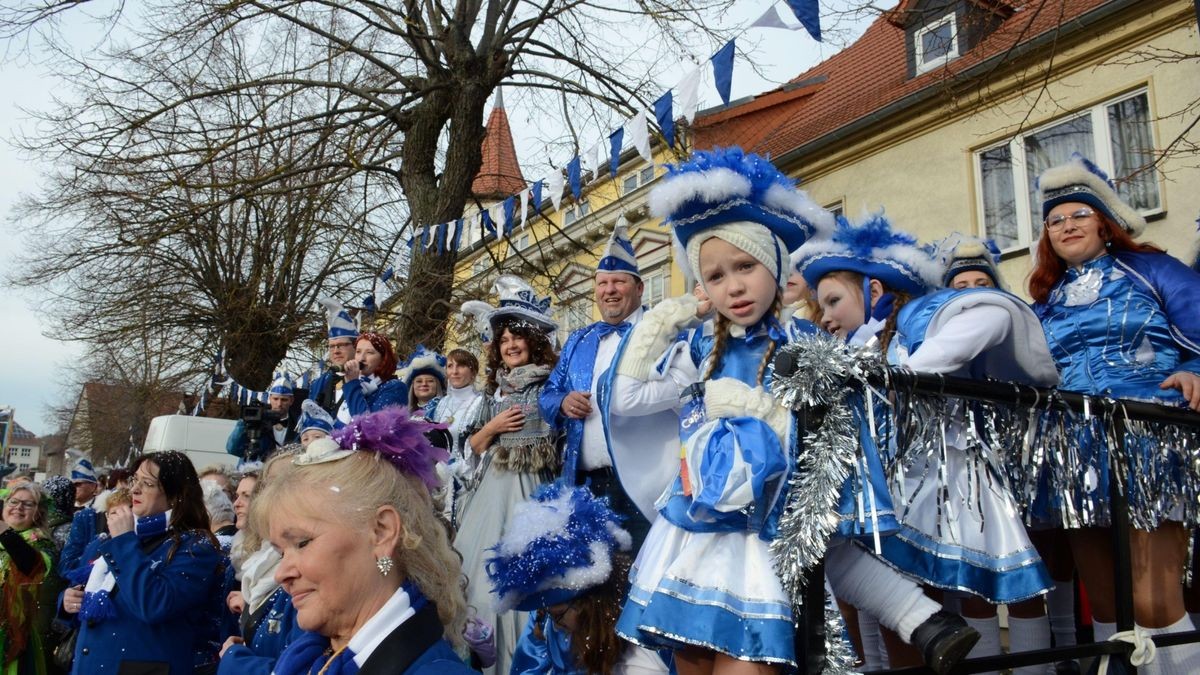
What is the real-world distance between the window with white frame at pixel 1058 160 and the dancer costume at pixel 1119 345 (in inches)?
304

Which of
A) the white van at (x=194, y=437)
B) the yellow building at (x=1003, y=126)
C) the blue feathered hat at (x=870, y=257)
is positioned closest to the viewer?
the blue feathered hat at (x=870, y=257)

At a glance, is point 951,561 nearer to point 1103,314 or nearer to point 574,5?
point 1103,314

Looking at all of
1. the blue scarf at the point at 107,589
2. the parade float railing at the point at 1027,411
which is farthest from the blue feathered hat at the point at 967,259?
the blue scarf at the point at 107,589

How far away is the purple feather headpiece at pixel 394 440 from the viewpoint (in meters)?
2.30

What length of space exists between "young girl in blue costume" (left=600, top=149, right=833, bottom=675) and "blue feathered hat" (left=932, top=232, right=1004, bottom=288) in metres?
1.19

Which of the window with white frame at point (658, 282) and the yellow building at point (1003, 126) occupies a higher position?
the yellow building at point (1003, 126)

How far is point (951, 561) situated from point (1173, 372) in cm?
134

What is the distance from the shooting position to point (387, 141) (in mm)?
11336

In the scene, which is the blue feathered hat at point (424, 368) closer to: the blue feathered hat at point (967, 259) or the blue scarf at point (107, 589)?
the blue scarf at point (107, 589)

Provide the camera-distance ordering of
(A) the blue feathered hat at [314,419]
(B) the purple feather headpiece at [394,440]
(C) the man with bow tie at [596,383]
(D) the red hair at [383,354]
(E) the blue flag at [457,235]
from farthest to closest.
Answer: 1. (E) the blue flag at [457,235]
2. (D) the red hair at [383,354]
3. (A) the blue feathered hat at [314,419]
4. (C) the man with bow tie at [596,383]
5. (B) the purple feather headpiece at [394,440]

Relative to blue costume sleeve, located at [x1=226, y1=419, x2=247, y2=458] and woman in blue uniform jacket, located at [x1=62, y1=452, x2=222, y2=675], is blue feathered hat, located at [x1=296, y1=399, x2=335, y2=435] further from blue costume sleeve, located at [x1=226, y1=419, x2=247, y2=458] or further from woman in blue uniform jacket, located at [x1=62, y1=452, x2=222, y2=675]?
blue costume sleeve, located at [x1=226, y1=419, x2=247, y2=458]

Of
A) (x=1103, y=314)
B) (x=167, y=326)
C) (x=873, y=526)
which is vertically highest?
(x=167, y=326)

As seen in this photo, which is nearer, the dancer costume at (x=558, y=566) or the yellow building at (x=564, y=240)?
the dancer costume at (x=558, y=566)

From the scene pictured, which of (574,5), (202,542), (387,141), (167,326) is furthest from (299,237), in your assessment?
(202,542)
